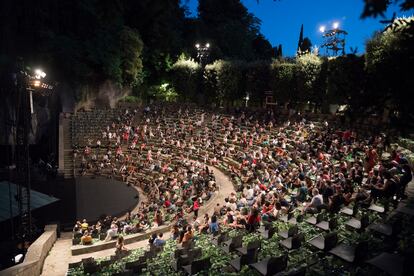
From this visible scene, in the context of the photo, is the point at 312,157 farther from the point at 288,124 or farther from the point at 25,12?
the point at 25,12

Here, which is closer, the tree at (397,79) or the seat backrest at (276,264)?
the tree at (397,79)

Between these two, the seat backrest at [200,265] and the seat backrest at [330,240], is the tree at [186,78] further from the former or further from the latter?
the seat backrest at [330,240]

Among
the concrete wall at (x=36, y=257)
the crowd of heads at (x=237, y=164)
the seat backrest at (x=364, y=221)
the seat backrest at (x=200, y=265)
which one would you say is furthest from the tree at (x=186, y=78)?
the seat backrest at (x=200, y=265)

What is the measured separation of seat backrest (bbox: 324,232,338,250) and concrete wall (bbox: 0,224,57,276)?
28.1 feet

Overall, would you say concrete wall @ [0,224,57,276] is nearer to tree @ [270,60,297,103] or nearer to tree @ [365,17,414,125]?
tree @ [365,17,414,125]

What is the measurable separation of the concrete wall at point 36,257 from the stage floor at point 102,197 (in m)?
2.72

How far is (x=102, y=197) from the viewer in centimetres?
2009

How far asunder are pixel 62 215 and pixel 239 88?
2379cm

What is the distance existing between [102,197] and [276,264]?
51.4 feet

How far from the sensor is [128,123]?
31172 millimetres

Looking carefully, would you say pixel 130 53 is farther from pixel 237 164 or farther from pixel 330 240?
pixel 330 240

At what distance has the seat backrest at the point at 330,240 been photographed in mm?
7092

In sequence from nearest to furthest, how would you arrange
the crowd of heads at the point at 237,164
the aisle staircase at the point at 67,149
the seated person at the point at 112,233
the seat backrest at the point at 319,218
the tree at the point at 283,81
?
the seat backrest at the point at 319,218, the crowd of heads at the point at 237,164, the seated person at the point at 112,233, the aisle staircase at the point at 67,149, the tree at the point at 283,81

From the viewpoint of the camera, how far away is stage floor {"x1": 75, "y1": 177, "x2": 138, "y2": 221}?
702 inches
